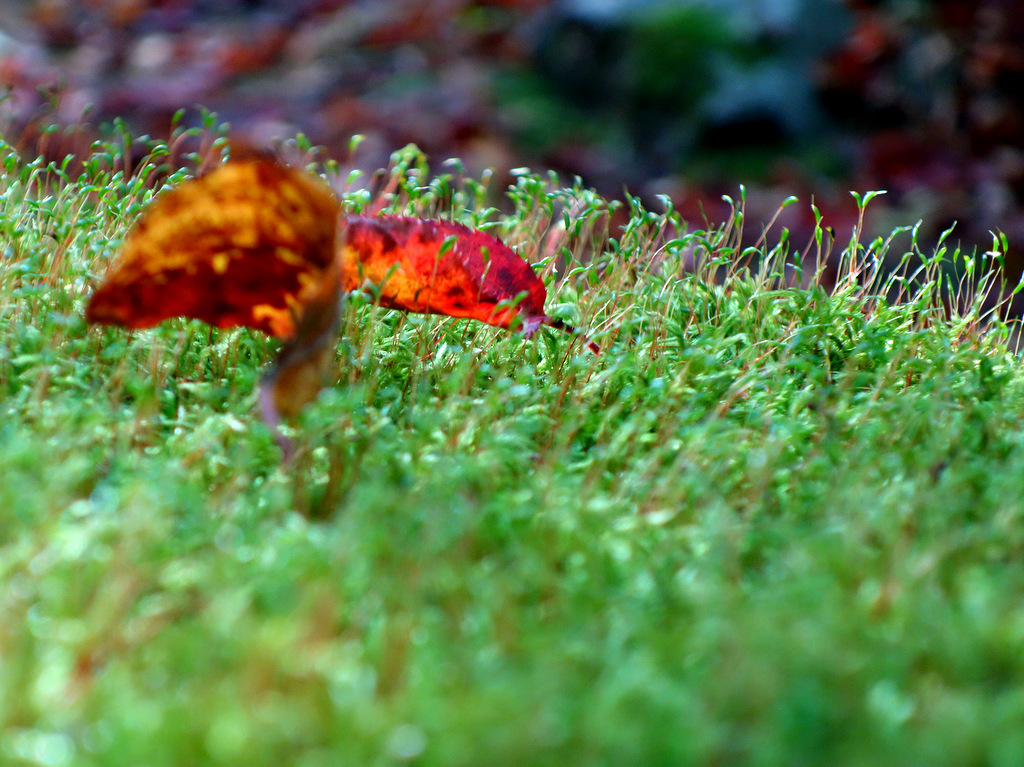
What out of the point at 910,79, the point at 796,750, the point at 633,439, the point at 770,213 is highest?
the point at 910,79

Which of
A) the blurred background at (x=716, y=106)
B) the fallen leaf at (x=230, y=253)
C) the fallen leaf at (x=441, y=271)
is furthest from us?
the blurred background at (x=716, y=106)

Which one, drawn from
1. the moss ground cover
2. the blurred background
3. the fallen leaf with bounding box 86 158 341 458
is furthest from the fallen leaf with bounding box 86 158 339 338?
the blurred background

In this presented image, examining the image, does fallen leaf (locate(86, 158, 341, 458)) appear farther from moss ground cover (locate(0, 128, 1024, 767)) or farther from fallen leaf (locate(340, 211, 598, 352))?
fallen leaf (locate(340, 211, 598, 352))

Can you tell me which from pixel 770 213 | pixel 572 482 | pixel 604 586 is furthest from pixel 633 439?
pixel 770 213

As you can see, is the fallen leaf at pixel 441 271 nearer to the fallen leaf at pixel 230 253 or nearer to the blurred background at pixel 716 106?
the fallen leaf at pixel 230 253

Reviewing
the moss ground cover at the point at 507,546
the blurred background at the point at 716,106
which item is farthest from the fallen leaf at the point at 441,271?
the blurred background at the point at 716,106

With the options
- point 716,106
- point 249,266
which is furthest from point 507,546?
point 716,106

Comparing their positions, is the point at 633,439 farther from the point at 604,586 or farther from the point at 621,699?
the point at 621,699

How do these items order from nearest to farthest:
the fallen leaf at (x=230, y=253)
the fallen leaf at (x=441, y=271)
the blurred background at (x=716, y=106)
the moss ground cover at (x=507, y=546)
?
the moss ground cover at (x=507, y=546) < the fallen leaf at (x=230, y=253) < the fallen leaf at (x=441, y=271) < the blurred background at (x=716, y=106)
